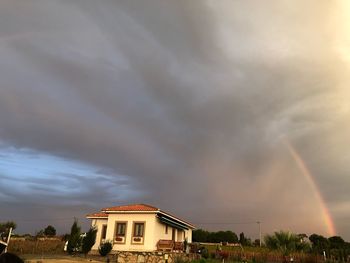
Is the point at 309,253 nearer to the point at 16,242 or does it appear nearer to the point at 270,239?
the point at 270,239

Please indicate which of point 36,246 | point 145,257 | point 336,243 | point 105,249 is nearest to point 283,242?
point 145,257

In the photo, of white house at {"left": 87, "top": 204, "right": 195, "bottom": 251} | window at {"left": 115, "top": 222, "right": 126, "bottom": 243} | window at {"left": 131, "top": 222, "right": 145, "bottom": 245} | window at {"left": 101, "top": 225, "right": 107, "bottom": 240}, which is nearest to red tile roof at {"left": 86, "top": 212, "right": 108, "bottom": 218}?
window at {"left": 101, "top": 225, "right": 107, "bottom": 240}

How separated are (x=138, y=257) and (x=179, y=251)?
4.07 meters

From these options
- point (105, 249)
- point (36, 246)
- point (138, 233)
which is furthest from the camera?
point (36, 246)

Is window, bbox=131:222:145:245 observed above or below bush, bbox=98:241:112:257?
above

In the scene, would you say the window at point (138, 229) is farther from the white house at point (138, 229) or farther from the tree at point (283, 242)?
the tree at point (283, 242)

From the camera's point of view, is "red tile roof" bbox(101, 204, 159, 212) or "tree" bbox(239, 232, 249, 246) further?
"tree" bbox(239, 232, 249, 246)

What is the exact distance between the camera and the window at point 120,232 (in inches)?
1224

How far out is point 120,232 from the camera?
3152 cm

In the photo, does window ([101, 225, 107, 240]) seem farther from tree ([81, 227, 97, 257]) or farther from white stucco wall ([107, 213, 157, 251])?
tree ([81, 227, 97, 257])

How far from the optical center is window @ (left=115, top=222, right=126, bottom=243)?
102ft

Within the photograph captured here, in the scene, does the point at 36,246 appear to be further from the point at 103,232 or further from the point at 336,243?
the point at 336,243

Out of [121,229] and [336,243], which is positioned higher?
[336,243]

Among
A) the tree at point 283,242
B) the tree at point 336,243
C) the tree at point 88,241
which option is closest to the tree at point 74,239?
the tree at point 88,241
